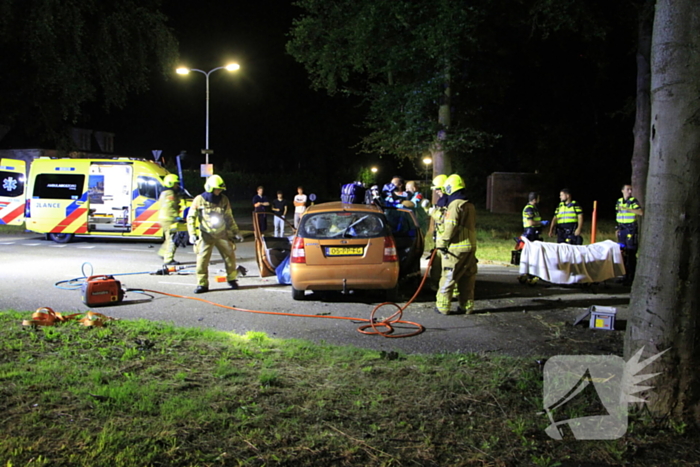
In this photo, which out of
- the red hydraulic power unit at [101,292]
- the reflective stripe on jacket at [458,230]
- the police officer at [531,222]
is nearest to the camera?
the reflective stripe on jacket at [458,230]

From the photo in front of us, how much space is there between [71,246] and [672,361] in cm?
1513

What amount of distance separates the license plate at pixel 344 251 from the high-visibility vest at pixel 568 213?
18.0 ft

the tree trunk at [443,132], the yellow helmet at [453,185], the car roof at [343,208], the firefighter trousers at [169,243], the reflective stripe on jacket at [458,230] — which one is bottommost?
the firefighter trousers at [169,243]

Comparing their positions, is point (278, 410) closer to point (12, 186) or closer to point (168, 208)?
point (168, 208)

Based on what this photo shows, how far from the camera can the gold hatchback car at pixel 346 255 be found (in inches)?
316

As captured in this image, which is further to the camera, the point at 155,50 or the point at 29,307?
the point at 155,50

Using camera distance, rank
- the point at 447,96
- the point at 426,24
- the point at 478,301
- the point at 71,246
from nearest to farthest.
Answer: the point at 478,301
the point at 71,246
the point at 426,24
the point at 447,96

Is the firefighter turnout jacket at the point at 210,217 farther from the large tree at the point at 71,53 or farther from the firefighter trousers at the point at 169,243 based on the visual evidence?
the large tree at the point at 71,53

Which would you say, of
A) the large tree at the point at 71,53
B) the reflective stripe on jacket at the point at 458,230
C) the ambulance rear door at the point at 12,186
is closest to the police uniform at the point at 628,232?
the reflective stripe on jacket at the point at 458,230

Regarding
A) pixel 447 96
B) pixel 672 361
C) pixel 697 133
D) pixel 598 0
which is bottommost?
pixel 672 361

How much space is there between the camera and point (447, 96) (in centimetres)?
1903

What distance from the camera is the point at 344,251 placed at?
8.09m

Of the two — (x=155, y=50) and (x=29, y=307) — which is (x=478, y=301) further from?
(x=155, y=50)

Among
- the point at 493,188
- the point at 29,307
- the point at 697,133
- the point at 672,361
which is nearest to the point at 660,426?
the point at 672,361
